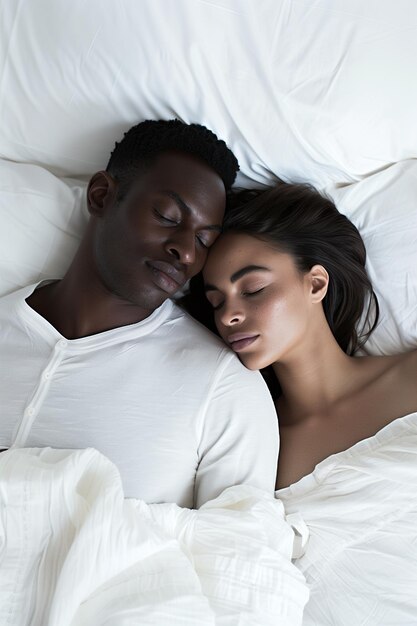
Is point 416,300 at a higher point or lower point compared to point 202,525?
higher

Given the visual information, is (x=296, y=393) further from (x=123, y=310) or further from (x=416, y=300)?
(x=123, y=310)

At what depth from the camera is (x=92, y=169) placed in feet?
5.69

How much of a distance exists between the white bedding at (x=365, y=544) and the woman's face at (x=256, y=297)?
12.1 inches

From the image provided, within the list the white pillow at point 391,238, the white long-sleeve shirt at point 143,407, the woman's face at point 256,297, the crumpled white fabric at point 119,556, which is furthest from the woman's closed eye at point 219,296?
the crumpled white fabric at point 119,556

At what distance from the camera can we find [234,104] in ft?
5.14

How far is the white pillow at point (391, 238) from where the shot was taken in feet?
5.40

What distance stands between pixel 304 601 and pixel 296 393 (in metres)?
0.51

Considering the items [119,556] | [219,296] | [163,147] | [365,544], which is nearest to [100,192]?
[163,147]

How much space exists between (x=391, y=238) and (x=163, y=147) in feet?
1.90

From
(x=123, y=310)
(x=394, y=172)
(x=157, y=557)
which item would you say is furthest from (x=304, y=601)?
(x=394, y=172)

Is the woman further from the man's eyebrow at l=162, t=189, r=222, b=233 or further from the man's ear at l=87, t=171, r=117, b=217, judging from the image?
the man's ear at l=87, t=171, r=117, b=217

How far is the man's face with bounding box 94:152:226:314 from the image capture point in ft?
4.72

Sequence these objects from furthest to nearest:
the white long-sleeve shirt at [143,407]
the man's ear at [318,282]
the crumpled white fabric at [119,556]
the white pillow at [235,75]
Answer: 1. the man's ear at [318,282]
2. the white pillow at [235,75]
3. the white long-sleeve shirt at [143,407]
4. the crumpled white fabric at [119,556]

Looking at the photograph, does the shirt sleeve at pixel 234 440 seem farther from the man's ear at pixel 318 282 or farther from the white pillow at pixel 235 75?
the white pillow at pixel 235 75
